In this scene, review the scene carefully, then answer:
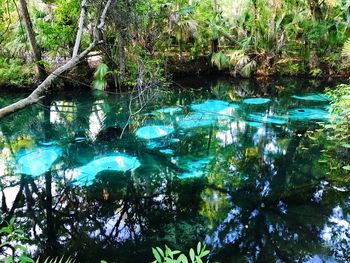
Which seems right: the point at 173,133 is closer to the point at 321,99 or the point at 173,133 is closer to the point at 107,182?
the point at 107,182

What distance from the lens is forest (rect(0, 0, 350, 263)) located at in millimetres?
4027

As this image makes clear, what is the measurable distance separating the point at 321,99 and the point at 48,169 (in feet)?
30.4

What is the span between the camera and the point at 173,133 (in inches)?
328

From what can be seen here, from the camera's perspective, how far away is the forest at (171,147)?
403cm

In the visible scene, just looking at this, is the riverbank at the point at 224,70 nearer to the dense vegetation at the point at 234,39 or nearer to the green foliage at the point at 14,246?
the dense vegetation at the point at 234,39

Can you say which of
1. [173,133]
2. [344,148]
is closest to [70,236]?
[173,133]

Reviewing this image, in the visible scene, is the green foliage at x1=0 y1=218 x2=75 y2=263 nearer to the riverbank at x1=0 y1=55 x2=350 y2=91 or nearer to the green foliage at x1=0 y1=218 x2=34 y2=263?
the green foliage at x1=0 y1=218 x2=34 y2=263

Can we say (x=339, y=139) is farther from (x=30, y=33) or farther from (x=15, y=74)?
(x=15, y=74)

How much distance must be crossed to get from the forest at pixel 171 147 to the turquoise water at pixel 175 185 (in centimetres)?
3

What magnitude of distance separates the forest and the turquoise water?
0.09 feet

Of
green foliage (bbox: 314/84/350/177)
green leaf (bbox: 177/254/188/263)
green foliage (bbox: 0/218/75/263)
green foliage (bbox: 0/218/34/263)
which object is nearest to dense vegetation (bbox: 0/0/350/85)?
green foliage (bbox: 314/84/350/177)

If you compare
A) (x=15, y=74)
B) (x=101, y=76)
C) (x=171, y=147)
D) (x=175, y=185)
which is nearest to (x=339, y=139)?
(x=171, y=147)

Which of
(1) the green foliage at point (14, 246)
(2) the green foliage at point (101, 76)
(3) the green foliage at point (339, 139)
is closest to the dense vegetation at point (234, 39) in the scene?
(2) the green foliage at point (101, 76)

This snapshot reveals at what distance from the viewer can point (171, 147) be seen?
24.3 feet
